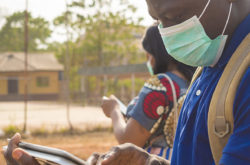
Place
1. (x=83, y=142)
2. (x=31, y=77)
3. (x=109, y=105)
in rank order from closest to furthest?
(x=109, y=105), (x=83, y=142), (x=31, y=77)

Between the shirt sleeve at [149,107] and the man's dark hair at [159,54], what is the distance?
212 millimetres

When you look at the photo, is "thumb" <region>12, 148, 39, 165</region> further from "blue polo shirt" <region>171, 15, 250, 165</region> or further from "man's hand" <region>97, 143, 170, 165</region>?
"blue polo shirt" <region>171, 15, 250, 165</region>

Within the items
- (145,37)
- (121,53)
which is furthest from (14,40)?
(145,37)

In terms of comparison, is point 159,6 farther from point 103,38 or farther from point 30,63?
point 30,63

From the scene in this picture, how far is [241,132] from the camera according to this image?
0.91 metres

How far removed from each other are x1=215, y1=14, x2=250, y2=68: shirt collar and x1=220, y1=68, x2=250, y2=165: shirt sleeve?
14 cm

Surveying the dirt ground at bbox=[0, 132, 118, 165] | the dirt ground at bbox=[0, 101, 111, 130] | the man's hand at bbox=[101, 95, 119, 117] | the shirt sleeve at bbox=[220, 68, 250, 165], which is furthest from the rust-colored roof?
the shirt sleeve at bbox=[220, 68, 250, 165]

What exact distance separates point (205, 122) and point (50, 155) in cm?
54

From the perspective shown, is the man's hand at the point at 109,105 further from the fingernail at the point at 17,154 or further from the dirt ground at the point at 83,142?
the dirt ground at the point at 83,142

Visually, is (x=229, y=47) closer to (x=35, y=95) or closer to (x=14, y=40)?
(x=35, y=95)

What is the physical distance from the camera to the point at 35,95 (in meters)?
33.8

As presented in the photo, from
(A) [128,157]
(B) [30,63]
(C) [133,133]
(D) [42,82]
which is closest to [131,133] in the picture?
(C) [133,133]

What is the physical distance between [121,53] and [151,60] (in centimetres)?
2301

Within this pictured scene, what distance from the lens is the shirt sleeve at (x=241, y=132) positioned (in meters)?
0.90
